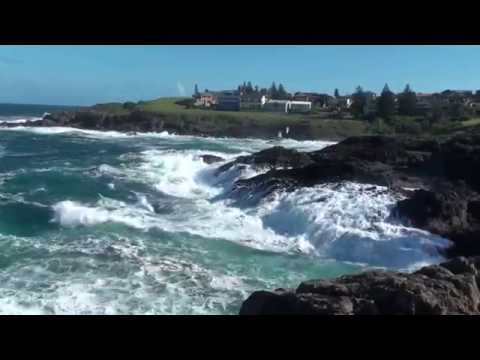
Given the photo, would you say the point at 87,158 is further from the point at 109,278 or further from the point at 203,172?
the point at 109,278

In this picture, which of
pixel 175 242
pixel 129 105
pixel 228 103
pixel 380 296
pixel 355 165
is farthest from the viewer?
pixel 228 103

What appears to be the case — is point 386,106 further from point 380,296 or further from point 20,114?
point 20,114

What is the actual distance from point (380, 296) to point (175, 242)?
817 cm

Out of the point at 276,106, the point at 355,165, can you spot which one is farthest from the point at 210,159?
the point at 276,106

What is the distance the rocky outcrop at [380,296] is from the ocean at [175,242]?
8.76 feet

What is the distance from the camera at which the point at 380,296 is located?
279 inches

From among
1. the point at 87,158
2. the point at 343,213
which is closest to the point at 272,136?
the point at 87,158

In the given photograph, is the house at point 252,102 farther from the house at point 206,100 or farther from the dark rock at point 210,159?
the dark rock at point 210,159

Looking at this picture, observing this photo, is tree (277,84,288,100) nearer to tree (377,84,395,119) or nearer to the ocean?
tree (377,84,395,119)

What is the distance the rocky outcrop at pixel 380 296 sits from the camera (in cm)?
680

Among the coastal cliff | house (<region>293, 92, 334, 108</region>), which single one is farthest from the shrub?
house (<region>293, 92, 334, 108</region>)

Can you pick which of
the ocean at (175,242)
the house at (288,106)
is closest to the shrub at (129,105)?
the house at (288,106)

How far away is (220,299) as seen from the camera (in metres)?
10.3
